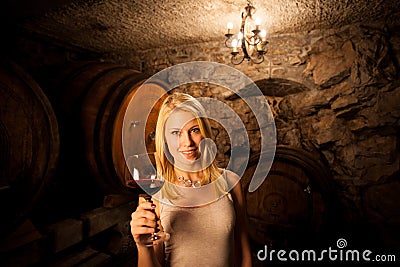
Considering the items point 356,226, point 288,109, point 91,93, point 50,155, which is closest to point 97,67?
point 91,93

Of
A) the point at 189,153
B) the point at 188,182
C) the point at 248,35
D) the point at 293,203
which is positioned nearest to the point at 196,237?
the point at 188,182

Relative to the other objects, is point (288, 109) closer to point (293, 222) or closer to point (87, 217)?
point (293, 222)

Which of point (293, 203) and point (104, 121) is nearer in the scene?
point (104, 121)

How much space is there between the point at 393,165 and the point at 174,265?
8.73 ft

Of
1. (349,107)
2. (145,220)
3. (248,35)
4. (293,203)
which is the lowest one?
(293,203)

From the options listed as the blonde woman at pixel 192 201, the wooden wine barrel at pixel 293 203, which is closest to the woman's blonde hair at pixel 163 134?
the blonde woman at pixel 192 201

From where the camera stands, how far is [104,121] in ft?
6.48

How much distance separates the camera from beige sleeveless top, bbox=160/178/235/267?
117 cm

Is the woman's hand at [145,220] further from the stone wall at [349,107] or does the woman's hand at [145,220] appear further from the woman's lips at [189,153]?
the stone wall at [349,107]

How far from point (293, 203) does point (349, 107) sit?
1.25 meters

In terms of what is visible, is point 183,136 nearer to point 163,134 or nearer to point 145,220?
point 163,134

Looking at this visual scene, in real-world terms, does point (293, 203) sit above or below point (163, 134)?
below

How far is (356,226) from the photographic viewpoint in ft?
8.92

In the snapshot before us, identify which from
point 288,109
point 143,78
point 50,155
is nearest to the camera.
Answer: point 50,155
